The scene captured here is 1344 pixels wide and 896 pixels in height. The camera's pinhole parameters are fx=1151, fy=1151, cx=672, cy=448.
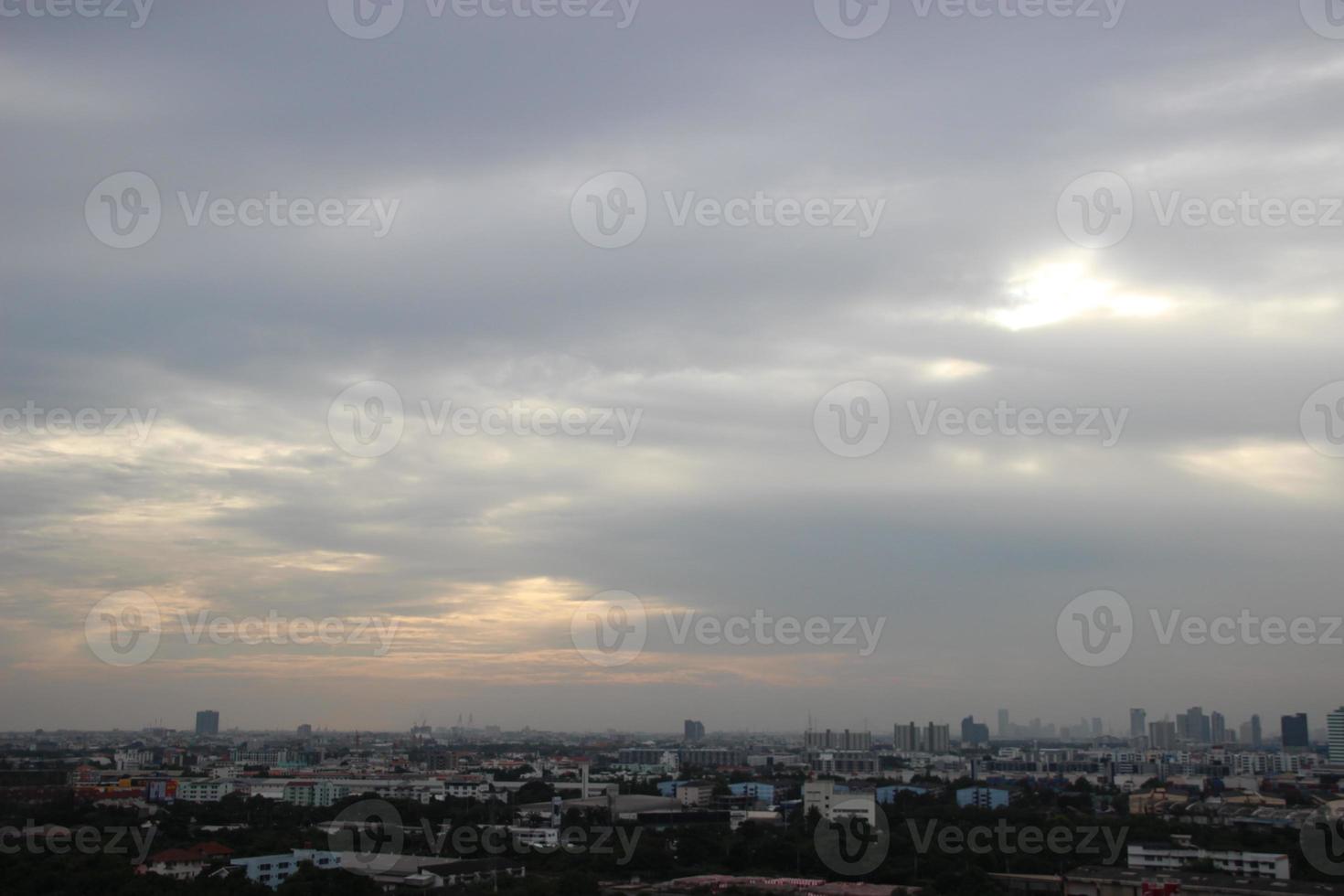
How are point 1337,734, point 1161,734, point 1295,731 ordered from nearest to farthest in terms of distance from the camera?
point 1337,734 < point 1295,731 < point 1161,734

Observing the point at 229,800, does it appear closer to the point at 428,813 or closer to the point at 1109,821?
the point at 428,813

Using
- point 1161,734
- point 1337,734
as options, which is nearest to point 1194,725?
point 1161,734

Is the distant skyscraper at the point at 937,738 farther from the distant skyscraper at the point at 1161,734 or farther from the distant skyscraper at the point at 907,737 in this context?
the distant skyscraper at the point at 1161,734

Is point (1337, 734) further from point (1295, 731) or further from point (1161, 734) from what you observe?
point (1161, 734)

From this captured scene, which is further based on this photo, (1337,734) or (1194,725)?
(1194,725)

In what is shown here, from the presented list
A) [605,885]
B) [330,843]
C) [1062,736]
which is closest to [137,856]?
[330,843]

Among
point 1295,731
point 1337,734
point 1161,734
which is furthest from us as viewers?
point 1161,734
